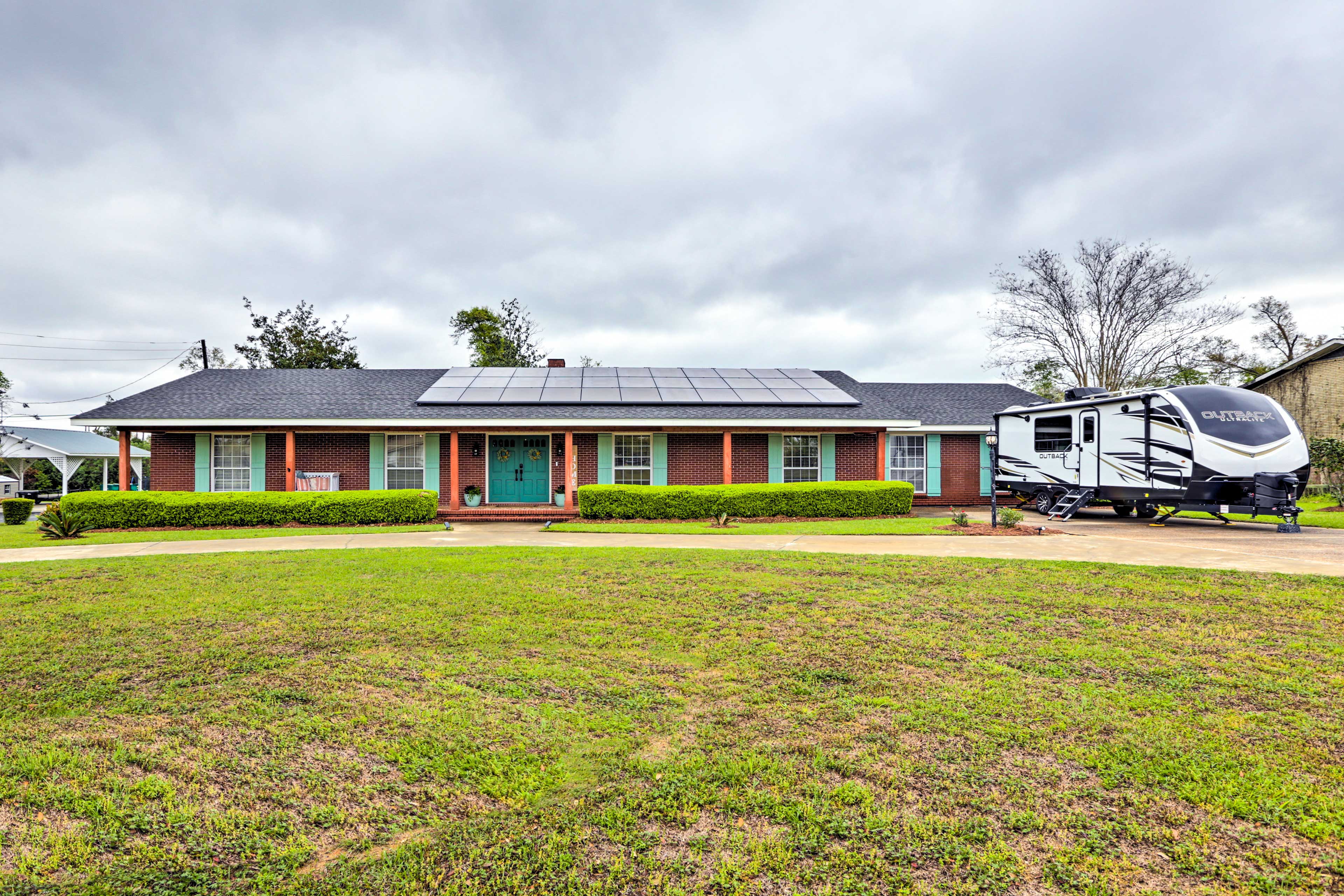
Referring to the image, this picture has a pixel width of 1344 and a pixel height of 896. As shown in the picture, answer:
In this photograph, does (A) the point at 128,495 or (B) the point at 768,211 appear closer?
(A) the point at 128,495

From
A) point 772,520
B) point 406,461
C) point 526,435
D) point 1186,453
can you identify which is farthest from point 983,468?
point 406,461

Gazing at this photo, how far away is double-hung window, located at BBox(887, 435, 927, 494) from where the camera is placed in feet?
61.5

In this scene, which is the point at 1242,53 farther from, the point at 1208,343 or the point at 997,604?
the point at 1208,343

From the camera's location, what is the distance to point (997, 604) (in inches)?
225

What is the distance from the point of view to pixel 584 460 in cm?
1747

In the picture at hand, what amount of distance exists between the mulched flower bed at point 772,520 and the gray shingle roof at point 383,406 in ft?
8.83

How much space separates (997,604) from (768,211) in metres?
17.8

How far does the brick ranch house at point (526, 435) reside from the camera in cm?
1594

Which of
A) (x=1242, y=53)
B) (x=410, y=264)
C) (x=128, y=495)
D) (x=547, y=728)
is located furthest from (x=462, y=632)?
(x=410, y=264)

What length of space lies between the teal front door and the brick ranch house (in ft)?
0.10

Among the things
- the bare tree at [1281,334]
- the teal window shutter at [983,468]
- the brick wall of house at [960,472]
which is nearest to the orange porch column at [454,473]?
the brick wall of house at [960,472]

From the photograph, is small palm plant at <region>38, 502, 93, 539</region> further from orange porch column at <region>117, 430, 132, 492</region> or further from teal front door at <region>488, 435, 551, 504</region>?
teal front door at <region>488, 435, 551, 504</region>

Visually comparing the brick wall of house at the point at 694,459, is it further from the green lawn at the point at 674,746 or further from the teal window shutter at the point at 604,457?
the green lawn at the point at 674,746

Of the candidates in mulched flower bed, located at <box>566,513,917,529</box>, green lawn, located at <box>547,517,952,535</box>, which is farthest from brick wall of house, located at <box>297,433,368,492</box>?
green lawn, located at <box>547,517,952,535</box>
